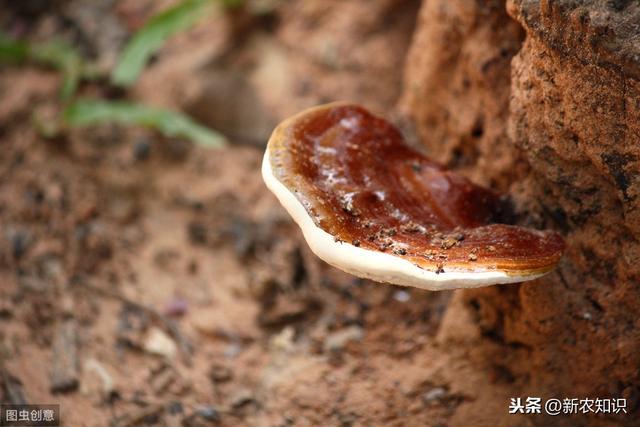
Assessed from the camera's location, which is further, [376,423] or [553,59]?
[376,423]

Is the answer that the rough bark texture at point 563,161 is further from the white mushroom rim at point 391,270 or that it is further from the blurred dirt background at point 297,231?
the white mushroom rim at point 391,270

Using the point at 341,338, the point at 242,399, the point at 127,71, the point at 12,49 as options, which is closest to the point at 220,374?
the point at 242,399

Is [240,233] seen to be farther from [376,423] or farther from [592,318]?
[592,318]

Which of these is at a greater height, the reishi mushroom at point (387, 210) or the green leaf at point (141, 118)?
the reishi mushroom at point (387, 210)

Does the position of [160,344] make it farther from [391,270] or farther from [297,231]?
[391,270]

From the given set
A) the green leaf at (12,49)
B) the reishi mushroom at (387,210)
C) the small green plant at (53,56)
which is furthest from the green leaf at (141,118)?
the reishi mushroom at (387,210)

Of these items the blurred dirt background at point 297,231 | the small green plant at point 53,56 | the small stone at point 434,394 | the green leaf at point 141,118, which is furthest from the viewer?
the small green plant at point 53,56

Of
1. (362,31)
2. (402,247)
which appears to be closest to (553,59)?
(402,247)
